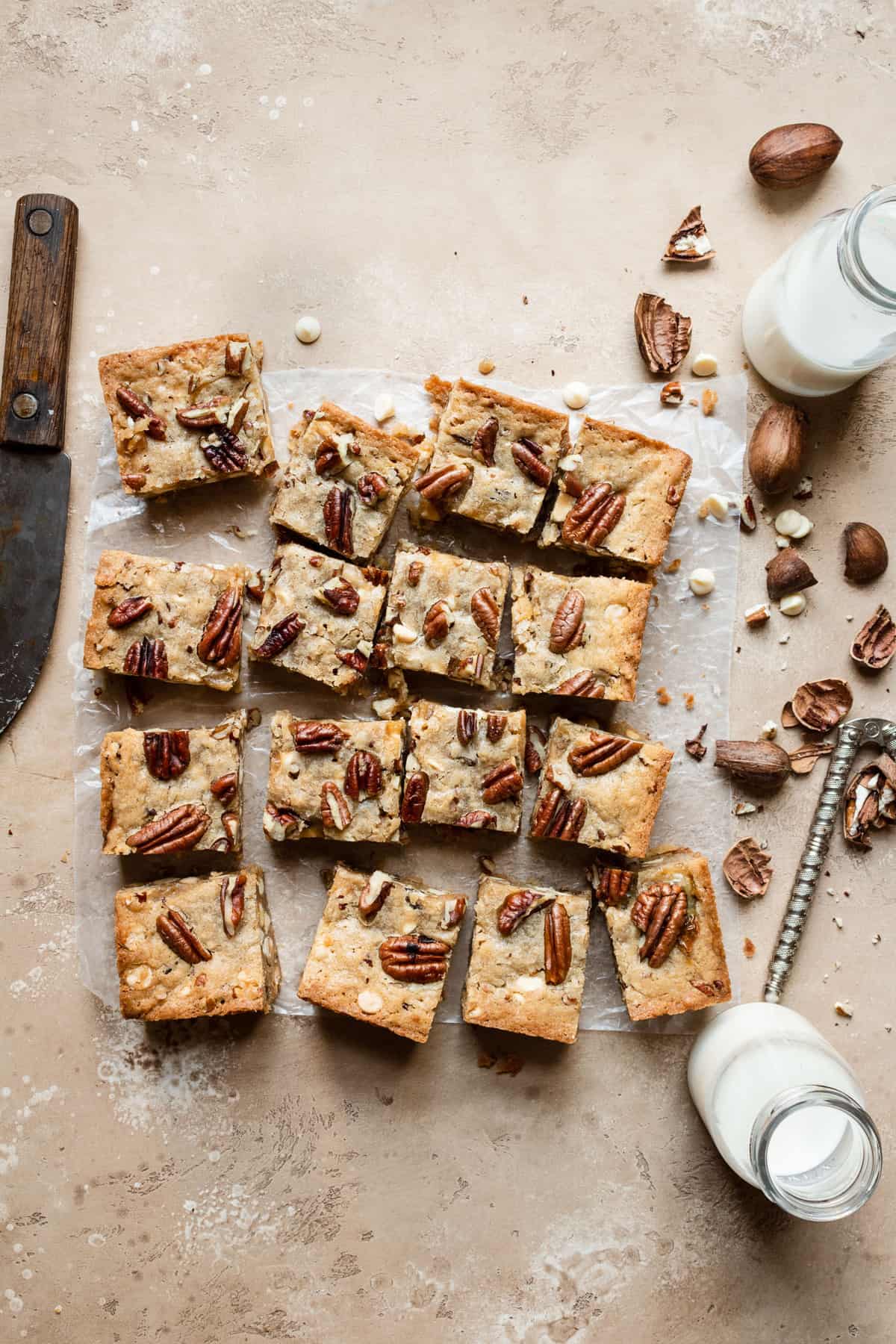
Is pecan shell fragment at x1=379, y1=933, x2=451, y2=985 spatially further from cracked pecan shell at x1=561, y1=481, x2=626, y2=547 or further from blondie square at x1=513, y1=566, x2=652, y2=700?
cracked pecan shell at x1=561, y1=481, x2=626, y2=547

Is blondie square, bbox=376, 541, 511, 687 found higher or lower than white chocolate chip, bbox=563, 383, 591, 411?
lower

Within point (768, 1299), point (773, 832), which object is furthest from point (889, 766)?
point (768, 1299)

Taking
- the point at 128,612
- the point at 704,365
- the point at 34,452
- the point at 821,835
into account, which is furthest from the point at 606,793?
the point at 34,452

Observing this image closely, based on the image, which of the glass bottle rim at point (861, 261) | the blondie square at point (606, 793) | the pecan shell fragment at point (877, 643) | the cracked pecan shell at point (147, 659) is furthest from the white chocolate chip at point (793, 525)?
the cracked pecan shell at point (147, 659)

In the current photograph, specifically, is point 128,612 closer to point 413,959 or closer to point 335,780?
point 335,780

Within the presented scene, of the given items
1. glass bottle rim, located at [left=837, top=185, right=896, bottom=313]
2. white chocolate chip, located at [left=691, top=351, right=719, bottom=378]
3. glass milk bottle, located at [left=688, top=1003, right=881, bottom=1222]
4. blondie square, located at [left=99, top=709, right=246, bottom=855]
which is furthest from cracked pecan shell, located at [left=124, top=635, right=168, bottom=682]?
glass bottle rim, located at [left=837, top=185, right=896, bottom=313]
